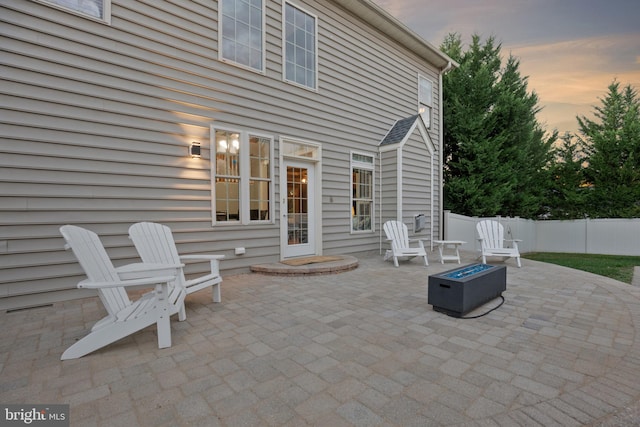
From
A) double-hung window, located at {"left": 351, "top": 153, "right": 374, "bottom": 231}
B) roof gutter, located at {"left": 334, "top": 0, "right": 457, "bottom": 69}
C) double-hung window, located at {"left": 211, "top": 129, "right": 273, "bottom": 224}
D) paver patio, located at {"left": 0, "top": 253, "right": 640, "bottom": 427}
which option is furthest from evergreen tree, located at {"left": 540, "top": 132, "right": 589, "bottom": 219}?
double-hung window, located at {"left": 211, "top": 129, "right": 273, "bottom": 224}

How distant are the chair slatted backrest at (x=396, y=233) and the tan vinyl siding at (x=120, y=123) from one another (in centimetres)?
228

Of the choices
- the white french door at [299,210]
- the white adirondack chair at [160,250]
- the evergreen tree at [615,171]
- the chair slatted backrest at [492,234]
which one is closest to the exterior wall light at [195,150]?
the white adirondack chair at [160,250]

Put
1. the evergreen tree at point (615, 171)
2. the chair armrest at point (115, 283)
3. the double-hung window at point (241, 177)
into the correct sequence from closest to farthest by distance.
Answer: the chair armrest at point (115, 283) < the double-hung window at point (241, 177) < the evergreen tree at point (615, 171)

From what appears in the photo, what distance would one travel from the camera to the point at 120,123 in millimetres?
3896

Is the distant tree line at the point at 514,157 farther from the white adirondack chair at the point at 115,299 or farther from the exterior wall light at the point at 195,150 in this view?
Answer: the white adirondack chair at the point at 115,299

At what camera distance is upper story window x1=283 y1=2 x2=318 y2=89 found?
5.71 m

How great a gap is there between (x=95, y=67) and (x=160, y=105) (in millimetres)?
804

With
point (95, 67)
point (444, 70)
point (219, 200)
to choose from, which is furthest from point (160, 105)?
point (444, 70)

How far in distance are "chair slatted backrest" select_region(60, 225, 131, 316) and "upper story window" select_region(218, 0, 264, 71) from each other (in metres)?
3.70

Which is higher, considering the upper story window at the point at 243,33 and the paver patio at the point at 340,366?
the upper story window at the point at 243,33

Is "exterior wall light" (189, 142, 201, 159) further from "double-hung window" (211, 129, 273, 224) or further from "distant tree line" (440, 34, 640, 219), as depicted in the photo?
"distant tree line" (440, 34, 640, 219)

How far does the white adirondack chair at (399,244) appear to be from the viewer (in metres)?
5.79

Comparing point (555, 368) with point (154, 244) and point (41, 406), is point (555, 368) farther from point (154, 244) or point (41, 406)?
point (154, 244)

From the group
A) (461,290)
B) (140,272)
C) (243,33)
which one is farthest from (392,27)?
(140,272)
